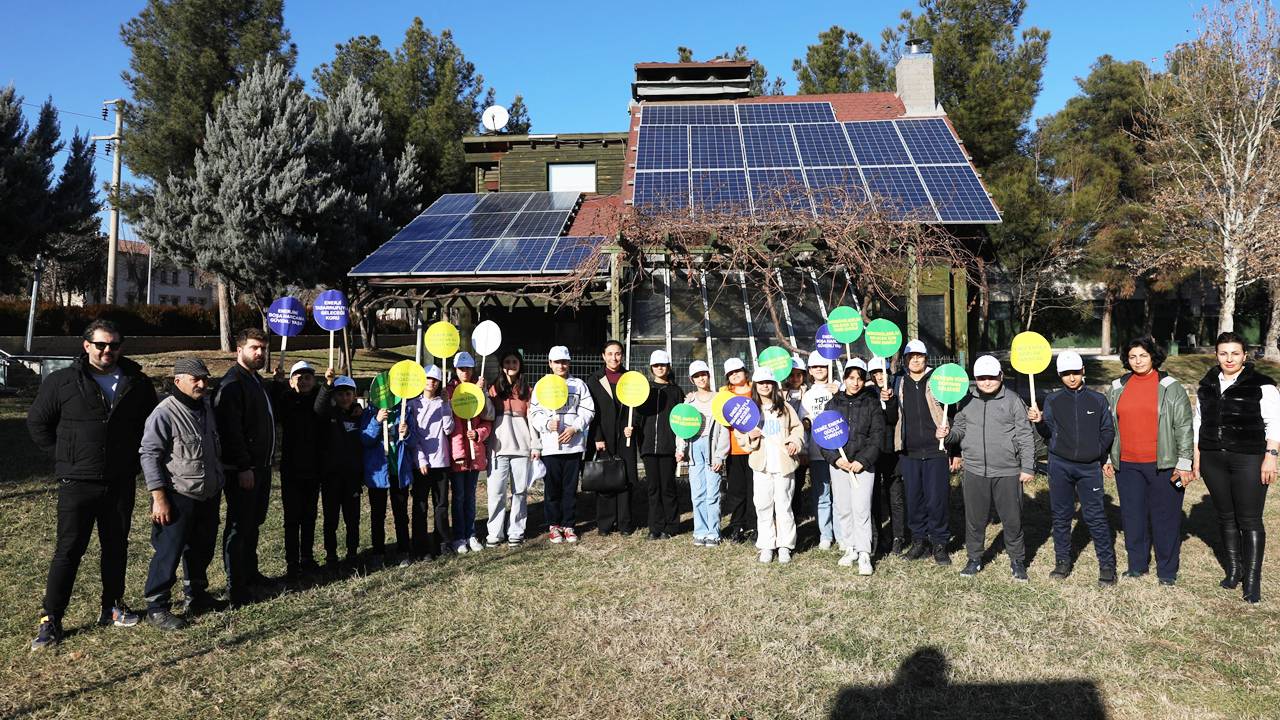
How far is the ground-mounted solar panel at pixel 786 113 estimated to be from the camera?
16.6 m

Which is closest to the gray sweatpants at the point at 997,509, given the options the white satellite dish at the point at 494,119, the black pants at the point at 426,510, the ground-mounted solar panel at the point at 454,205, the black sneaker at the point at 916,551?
the black sneaker at the point at 916,551

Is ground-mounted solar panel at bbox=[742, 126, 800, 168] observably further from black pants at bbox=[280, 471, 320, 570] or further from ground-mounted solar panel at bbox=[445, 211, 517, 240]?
black pants at bbox=[280, 471, 320, 570]

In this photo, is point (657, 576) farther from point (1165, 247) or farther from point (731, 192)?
point (1165, 247)

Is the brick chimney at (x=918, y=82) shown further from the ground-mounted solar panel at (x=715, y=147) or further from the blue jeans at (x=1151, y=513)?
the blue jeans at (x=1151, y=513)

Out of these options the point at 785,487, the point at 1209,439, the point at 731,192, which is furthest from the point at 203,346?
the point at 1209,439

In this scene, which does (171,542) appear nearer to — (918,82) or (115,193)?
(918,82)

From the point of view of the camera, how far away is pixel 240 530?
5508 mm

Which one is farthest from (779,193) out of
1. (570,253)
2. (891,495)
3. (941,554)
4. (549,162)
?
(549,162)

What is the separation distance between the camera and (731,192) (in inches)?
500

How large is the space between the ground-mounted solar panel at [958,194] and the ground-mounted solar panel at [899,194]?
0.25 metres

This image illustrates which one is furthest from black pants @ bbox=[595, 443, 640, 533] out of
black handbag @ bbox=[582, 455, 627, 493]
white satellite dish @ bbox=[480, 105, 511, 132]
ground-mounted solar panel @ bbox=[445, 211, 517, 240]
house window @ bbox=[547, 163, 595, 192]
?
white satellite dish @ bbox=[480, 105, 511, 132]

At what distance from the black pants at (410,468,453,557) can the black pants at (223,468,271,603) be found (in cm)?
131

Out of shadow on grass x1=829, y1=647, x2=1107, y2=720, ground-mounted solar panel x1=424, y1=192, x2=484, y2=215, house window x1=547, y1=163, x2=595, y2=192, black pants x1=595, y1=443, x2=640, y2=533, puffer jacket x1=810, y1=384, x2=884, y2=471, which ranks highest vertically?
house window x1=547, y1=163, x2=595, y2=192

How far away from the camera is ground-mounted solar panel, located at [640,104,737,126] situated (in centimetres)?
1691
